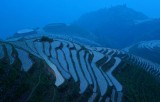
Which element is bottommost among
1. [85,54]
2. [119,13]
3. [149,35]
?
[85,54]

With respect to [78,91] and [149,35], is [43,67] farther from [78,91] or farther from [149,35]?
[149,35]

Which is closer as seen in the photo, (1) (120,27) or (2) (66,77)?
(2) (66,77)

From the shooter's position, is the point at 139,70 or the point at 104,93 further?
the point at 139,70

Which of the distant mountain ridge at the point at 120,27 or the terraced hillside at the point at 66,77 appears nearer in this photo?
the terraced hillside at the point at 66,77

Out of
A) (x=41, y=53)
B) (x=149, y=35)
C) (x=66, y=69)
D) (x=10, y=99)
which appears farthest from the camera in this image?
(x=149, y=35)

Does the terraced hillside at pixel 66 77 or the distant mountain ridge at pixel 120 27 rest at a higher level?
the distant mountain ridge at pixel 120 27

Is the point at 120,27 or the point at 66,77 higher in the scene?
the point at 120,27

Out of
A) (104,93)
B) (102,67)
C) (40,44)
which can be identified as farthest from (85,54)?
(104,93)

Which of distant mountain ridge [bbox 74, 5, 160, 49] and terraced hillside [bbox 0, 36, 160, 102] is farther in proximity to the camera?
distant mountain ridge [bbox 74, 5, 160, 49]
